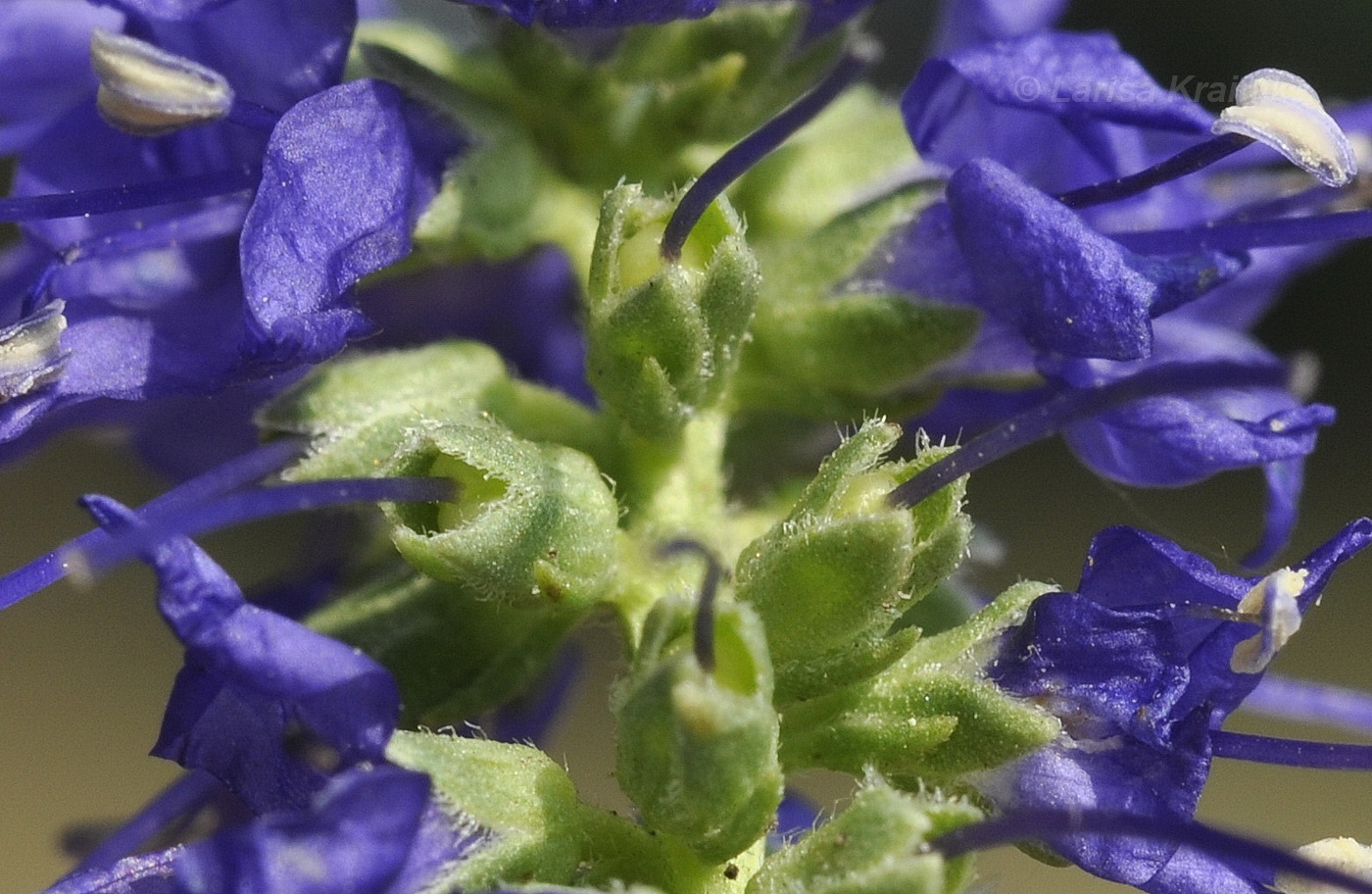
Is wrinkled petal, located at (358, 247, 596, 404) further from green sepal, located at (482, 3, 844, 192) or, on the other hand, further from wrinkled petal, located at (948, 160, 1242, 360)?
wrinkled petal, located at (948, 160, 1242, 360)

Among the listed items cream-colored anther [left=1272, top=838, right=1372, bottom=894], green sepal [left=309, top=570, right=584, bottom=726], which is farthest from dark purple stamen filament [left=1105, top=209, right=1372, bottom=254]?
green sepal [left=309, top=570, right=584, bottom=726]

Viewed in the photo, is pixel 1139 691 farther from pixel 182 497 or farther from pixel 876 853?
pixel 182 497

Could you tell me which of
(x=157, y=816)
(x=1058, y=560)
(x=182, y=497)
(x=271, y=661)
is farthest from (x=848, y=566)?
(x=1058, y=560)

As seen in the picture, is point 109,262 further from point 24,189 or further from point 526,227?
point 526,227

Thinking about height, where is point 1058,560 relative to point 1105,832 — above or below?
below

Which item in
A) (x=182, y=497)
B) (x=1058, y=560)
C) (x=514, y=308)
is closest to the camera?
(x=182, y=497)

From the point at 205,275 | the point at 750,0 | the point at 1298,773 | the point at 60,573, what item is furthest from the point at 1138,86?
the point at 1298,773
